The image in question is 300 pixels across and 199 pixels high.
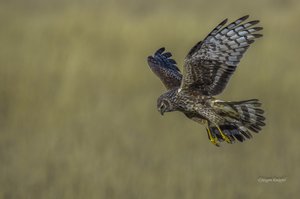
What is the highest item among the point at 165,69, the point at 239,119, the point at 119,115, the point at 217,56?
the point at 119,115

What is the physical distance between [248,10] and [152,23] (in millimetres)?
4428

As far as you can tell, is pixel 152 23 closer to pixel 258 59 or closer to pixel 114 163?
pixel 258 59

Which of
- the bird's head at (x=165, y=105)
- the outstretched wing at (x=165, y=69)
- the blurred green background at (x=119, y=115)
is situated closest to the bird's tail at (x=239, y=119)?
the bird's head at (x=165, y=105)

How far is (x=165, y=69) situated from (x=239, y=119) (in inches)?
50.8

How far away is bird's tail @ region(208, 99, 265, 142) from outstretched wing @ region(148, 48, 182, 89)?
684 millimetres

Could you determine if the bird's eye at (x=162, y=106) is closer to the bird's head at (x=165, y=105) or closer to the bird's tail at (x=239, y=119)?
the bird's head at (x=165, y=105)

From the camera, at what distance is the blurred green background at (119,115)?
8.29 m

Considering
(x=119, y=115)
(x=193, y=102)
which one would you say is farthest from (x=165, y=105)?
(x=119, y=115)

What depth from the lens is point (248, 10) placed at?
1493 cm

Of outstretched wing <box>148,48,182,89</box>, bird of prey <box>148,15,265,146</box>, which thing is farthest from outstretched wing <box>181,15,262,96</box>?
outstretched wing <box>148,48,182,89</box>

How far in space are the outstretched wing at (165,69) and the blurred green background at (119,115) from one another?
136cm

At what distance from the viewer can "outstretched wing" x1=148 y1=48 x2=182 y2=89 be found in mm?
6887

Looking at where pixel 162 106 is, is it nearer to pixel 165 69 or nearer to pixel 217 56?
pixel 217 56

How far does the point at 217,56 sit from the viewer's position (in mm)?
6164
